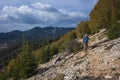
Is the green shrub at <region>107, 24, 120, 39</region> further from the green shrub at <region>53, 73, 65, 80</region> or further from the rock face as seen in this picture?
the green shrub at <region>53, 73, 65, 80</region>

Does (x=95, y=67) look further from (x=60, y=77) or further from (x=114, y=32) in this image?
(x=114, y=32)

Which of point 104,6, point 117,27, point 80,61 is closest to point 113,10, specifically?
point 104,6

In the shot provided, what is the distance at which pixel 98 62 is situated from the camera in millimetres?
32938

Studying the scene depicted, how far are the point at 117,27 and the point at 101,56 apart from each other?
11811mm

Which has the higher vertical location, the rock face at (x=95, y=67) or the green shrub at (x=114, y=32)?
the green shrub at (x=114, y=32)

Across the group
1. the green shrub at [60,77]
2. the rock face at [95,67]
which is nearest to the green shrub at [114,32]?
the rock face at [95,67]

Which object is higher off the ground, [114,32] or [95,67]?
[114,32]

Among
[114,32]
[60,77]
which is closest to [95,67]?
[60,77]

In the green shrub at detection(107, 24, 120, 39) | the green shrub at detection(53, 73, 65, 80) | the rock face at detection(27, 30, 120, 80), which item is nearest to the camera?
the rock face at detection(27, 30, 120, 80)

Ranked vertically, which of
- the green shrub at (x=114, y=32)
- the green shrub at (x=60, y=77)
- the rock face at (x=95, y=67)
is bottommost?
the green shrub at (x=60, y=77)

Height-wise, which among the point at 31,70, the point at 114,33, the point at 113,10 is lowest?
the point at 31,70

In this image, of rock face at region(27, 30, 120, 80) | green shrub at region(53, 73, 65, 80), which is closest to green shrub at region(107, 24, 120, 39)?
rock face at region(27, 30, 120, 80)

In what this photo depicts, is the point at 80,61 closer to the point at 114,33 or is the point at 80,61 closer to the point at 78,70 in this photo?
the point at 78,70

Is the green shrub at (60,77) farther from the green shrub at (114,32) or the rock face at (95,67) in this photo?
the green shrub at (114,32)
